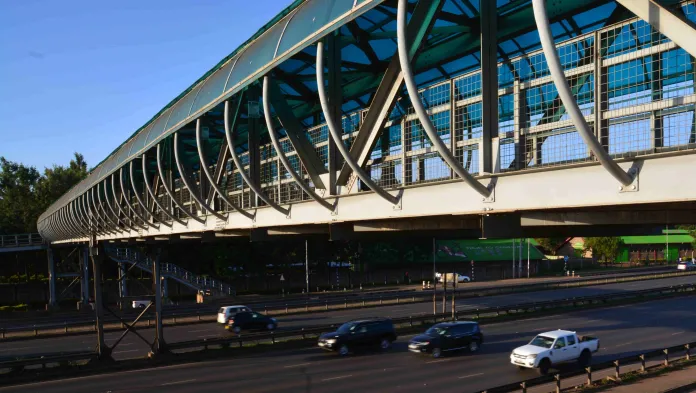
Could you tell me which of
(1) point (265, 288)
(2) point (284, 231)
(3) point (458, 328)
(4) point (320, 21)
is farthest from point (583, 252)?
(4) point (320, 21)

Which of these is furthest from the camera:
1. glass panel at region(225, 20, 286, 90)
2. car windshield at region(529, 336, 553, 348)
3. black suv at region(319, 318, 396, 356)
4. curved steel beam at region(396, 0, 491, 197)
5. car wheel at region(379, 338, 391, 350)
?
car wheel at region(379, 338, 391, 350)

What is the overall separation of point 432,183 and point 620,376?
12.8 meters

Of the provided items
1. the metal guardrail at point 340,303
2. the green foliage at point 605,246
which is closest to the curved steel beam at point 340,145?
the metal guardrail at point 340,303

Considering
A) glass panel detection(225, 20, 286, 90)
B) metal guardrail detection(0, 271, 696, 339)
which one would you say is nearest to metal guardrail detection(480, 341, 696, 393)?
glass panel detection(225, 20, 286, 90)

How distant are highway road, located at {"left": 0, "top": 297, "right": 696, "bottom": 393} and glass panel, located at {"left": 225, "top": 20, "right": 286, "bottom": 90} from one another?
1052 centimetres

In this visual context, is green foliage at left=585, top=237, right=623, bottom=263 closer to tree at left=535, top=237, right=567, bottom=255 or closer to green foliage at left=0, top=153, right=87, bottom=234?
tree at left=535, top=237, right=567, bottom=255

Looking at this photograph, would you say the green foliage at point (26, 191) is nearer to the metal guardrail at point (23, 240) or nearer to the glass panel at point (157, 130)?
the metal guardrail at point (23, 240)

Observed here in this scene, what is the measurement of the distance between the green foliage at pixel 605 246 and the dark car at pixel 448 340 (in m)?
77.2

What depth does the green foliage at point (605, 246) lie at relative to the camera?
93.9m

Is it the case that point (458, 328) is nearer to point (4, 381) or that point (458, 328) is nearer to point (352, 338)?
point (352, 338)

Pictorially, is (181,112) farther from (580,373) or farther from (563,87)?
(563,87)

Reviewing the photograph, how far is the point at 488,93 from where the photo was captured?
29.4 feet

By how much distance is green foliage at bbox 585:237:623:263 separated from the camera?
93.9m

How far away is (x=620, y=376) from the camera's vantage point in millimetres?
18453
